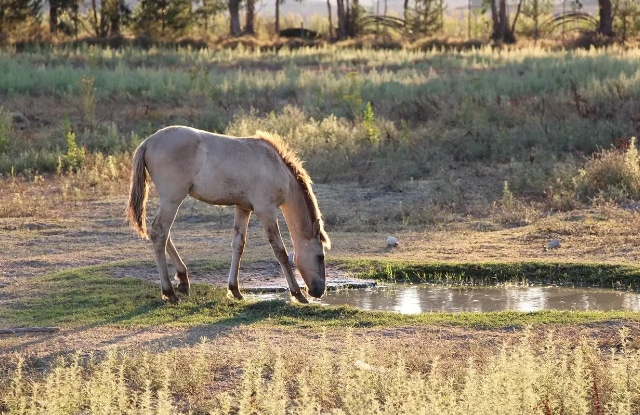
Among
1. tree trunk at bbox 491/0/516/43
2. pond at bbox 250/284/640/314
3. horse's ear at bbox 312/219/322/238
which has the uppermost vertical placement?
tree trunk at bbox 491/0/516/43

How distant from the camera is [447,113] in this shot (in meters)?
20.4

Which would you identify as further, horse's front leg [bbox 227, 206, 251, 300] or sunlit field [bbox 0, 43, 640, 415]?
horse's front leg [bbox 227, 206, 251, 300]

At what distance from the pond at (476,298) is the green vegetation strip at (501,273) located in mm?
275

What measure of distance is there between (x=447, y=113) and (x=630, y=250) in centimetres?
898

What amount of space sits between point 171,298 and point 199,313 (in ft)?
1.62

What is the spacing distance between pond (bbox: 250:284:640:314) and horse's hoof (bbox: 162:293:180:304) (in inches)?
43.4

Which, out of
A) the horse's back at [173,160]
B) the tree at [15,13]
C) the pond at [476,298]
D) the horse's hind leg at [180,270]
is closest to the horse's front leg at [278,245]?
the pond at [476,298]

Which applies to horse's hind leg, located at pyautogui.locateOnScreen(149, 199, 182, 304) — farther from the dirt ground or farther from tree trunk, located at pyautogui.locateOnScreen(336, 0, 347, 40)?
tree trunk, located at pyautogui.locateOnScreen(336, 0, 347, 40)

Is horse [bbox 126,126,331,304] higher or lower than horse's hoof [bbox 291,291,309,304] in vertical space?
higher

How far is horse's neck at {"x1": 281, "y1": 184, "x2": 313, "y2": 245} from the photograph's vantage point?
9.56 m

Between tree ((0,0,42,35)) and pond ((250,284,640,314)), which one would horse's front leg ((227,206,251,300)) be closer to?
pond ((250,284,640,314))

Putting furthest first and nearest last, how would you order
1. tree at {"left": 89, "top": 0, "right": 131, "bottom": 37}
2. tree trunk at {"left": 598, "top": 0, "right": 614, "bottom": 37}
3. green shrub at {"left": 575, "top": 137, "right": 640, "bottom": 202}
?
tree at {"left": 89, "top": 0, "right": 131, "bottom": 37} < tree trunk at {"left": 598, "top": 0, "right": 614, "bottom": 37} < green shrub at {"left": 575, "top": 137, "right": 640, "bottom": 202}

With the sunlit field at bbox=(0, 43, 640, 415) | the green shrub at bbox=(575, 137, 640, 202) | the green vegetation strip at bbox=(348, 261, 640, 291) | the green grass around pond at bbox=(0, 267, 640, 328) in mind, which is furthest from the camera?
the green shrub at bbox=(575, 137, 640, 202)

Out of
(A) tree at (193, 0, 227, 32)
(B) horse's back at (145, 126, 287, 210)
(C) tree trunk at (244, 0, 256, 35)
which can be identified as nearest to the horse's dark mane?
(B) horse's back at (145, 126, 287, 210)
